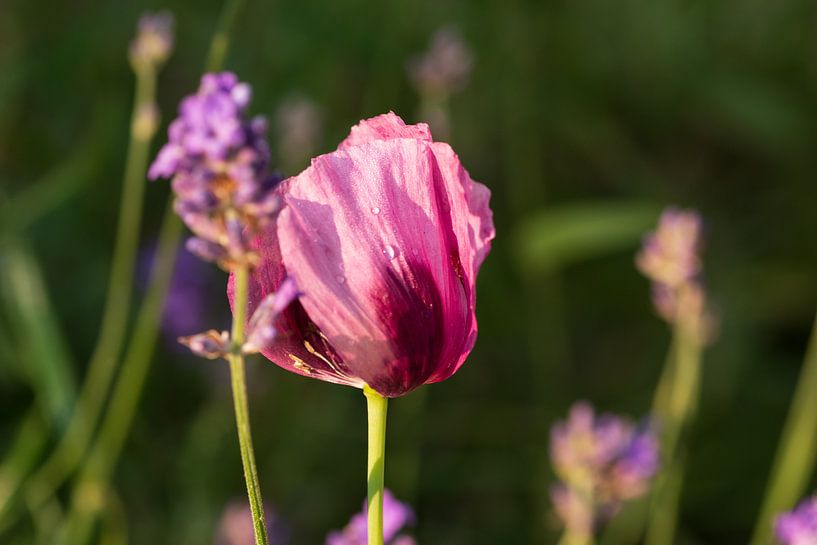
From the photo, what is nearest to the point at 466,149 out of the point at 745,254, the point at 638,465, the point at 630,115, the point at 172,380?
the point at 630,115

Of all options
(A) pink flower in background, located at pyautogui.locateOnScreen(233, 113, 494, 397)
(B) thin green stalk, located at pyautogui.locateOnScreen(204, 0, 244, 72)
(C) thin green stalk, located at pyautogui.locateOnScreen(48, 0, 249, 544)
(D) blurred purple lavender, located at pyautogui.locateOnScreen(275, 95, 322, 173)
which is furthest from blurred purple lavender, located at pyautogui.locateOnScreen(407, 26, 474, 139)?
(A) pink flower in background, located at pyautogui.locateOnScreen(233, 113, 494, 397)

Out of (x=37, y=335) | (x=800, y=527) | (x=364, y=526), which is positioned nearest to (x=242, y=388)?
(x=364, y=526)

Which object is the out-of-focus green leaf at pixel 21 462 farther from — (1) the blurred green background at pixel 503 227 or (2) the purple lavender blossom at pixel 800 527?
(2) the purple lavender blossom at pixel 800 527

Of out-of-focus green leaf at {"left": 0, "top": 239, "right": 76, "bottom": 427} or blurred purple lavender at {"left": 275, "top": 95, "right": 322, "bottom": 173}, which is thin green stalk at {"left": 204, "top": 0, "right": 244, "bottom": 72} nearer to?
out-of-focus green leaf at {"left": 0, "top": 239, "right": 76, "bottom": 427}

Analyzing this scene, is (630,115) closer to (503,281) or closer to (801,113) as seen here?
(801,113)

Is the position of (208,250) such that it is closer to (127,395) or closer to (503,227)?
(127,395)

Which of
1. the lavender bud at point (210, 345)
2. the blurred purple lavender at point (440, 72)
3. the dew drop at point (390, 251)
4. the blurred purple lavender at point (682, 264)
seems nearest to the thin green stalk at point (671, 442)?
the blurred purple lavender at point (682, 264)

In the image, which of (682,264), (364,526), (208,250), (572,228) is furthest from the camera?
(572,228)
